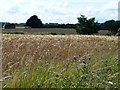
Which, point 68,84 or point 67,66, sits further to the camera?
point 67,66

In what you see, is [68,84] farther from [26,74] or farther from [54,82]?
[26,74]

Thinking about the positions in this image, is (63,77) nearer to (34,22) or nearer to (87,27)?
(34,22)

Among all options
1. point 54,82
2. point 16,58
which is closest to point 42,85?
point 54,82

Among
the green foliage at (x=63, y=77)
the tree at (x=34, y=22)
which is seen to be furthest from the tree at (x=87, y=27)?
the green foliage at (x=63, y=77)

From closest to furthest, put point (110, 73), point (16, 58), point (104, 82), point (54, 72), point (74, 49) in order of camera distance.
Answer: point (104, 82) → point (54, 72) → point (110, 73) → point (16, 58) → point (74, 49)

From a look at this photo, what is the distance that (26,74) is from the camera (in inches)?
191

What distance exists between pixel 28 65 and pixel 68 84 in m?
0.93

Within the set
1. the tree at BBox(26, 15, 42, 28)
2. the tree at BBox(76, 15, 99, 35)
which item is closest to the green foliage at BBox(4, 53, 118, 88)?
the tree at BBox(26, 15, 42, 28)

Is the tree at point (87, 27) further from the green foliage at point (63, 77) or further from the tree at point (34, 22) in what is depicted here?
the green foliage at point (63, 77)

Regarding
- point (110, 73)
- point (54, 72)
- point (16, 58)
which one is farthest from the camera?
point (16, 58)

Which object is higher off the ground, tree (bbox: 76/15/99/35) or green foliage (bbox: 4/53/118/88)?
green foliage (bbox: 4/53/118/88)

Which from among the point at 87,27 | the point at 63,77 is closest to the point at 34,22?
the point at 87,27

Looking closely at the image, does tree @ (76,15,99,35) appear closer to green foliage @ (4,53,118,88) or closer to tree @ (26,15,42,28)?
tree @ (26,15,42,28)

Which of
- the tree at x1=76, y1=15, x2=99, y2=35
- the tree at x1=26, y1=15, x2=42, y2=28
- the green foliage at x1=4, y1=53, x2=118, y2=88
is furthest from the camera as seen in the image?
the tree at x1=76, y1=15, x2=99, y2=35
